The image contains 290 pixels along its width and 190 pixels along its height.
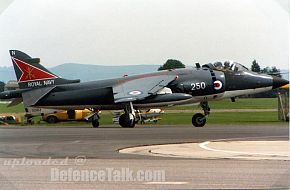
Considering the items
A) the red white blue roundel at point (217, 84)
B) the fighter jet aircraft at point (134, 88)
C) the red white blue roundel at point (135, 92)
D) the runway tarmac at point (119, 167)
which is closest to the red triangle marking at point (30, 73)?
the fighter jet aircraft at point (134, 88)

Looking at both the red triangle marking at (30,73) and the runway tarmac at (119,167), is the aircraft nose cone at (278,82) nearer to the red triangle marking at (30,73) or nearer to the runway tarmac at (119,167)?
the red triangle marking at (30,73)

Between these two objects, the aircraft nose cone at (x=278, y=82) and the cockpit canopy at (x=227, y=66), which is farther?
the aircraft nose cone at (x=278, y=82)

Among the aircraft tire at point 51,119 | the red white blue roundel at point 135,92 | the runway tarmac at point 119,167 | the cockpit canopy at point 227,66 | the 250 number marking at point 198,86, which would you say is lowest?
the runway tarmac at point 119,167

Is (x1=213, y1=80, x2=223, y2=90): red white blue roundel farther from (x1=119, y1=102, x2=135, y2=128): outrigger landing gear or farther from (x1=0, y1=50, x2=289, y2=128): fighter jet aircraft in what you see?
(x1=119, y1=102, x2=135, y2=128): outrigger landing gear

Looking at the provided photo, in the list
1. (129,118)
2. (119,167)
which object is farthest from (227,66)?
(119,167)

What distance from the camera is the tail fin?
35938 millimetres

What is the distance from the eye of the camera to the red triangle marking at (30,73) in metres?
36.0

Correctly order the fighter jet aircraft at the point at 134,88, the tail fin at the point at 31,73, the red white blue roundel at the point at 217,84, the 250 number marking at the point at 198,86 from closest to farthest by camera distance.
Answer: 1. the fighter jet aircraft at the point at 134,88
2. the 250 number marking at the point at 198,86
3. the red white blue roundel at the point at 217,84
4. the tail fin at the point at 31,73

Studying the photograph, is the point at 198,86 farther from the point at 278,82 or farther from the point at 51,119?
the point at 51,119

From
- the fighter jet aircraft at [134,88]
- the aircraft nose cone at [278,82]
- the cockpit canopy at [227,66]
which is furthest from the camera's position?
the aircraft nose cone at [278,82]

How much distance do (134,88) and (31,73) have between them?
5.16m

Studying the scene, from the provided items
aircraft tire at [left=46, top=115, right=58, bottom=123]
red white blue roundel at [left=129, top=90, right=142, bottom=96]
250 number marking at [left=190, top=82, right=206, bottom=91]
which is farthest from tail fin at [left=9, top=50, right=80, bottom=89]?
aircraft tire at [left=46, top=115, right=58, bottom=123]

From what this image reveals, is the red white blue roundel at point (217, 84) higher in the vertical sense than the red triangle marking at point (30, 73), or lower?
lower

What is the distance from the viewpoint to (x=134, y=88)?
3503cm
